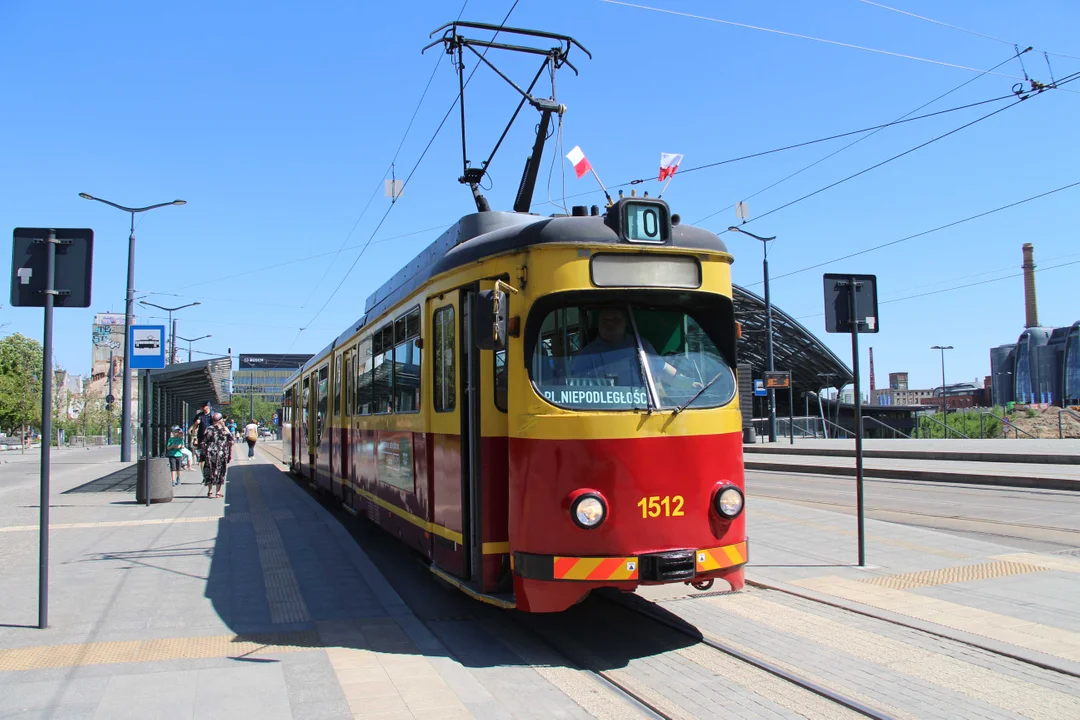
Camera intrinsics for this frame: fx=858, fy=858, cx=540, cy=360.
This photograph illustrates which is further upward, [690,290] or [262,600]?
[690,290]

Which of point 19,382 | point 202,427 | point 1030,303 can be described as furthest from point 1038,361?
point 202,427

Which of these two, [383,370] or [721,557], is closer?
[721,557]

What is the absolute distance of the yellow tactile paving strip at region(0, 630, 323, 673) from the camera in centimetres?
579

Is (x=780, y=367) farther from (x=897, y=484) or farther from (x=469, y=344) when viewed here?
(x=469, y=344)

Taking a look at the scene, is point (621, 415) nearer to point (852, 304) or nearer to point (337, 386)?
point (852, 304)

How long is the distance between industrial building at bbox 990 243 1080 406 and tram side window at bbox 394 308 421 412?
11119 cm

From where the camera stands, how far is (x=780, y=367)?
2210 inches

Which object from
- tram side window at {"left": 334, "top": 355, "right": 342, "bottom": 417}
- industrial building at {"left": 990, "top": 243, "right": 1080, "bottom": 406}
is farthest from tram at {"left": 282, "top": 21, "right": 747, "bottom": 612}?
industrial building at {"left": 990, "top": 243, "right": 1080, "bottom": 406}

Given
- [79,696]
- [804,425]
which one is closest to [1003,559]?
[79,696]

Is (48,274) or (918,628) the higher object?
(48,274)

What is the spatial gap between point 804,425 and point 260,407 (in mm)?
90788

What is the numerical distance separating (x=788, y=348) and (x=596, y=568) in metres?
50.0

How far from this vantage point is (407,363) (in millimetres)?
8445

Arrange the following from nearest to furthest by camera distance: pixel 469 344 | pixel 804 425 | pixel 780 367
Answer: pixel 469 344 → pixel 804 425 → pixel 780 367
